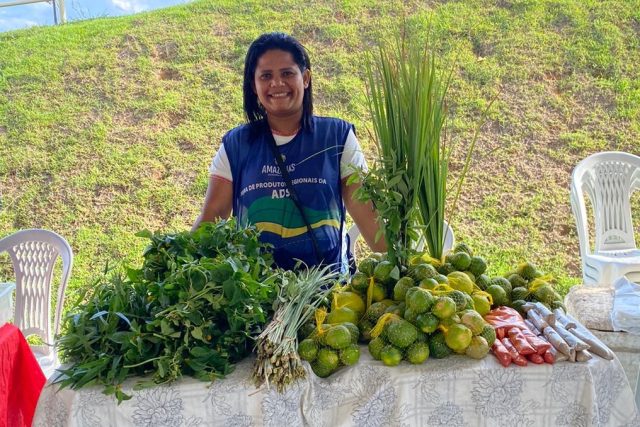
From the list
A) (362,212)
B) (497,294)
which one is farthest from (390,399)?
(362,212)

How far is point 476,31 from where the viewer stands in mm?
6961

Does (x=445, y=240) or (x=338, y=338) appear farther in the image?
(x=445, y=240)

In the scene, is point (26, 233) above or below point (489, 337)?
above

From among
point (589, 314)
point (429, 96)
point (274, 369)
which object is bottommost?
point (589, 314)

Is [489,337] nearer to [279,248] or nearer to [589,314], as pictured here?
[279,248]

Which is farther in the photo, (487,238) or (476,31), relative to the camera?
(476,31)

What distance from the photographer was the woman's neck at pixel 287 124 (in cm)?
227

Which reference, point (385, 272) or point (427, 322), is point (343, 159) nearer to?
point (385, 272)

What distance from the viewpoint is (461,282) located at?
1.59 m

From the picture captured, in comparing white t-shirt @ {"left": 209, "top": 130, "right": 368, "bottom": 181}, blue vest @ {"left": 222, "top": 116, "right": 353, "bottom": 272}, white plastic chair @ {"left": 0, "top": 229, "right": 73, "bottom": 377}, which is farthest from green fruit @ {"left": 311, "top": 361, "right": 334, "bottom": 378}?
white plastic chair @ {"left": 0, "top": 229, "right": 73, "bottom": 377}

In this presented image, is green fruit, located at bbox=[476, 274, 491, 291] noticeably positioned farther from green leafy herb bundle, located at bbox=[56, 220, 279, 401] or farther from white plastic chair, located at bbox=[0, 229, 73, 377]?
white plastic chair, located at bbox=[0, 229, 73, 377]

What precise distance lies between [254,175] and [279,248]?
0.29 meters

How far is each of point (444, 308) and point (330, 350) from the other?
292mm

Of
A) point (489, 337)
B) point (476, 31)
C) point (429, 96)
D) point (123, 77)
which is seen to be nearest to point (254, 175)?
point (429, 96)
